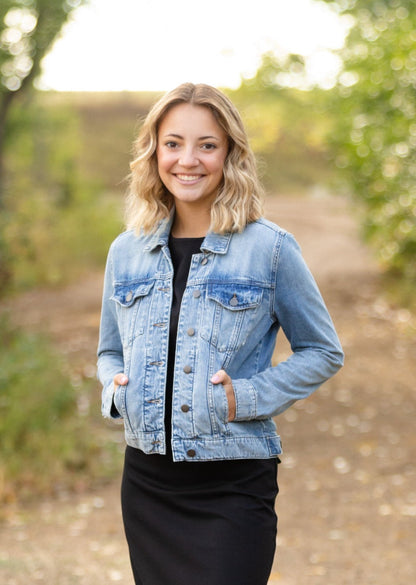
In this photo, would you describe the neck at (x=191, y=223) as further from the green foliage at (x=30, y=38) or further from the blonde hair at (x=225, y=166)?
the green foliage at (x=30, y=38)

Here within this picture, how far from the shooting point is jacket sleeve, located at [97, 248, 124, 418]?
2.64m

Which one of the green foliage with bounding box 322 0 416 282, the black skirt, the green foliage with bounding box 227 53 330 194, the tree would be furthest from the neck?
the green foliage with bounding box 322 0 416 282

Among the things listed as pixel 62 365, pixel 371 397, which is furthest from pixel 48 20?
pixel 371 397

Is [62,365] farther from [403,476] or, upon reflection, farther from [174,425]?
[174,425]

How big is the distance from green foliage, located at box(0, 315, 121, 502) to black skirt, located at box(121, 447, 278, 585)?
12.2ft

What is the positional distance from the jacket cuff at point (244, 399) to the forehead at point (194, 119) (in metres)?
0.75

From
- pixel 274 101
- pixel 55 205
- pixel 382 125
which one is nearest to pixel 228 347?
pixel 382 125

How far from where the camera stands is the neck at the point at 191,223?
8.54ft

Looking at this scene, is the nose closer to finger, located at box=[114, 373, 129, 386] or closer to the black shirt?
the black shirt

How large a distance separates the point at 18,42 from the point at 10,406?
12.2 ft

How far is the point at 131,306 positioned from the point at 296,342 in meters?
0.52

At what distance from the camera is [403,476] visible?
21.8ft

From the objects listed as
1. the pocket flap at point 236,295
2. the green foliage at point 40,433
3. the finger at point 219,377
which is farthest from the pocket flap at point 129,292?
the green foliage at point 40,433

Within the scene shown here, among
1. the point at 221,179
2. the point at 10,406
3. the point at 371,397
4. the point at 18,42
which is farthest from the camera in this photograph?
the point at 371,397
